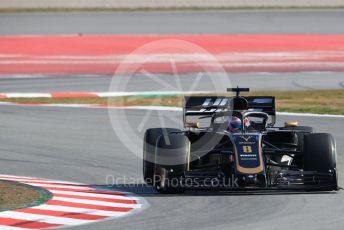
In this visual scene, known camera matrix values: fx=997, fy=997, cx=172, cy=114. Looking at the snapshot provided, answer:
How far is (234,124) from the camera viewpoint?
50.8 ft

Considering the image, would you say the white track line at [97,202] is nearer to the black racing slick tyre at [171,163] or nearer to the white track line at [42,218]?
the black racing slick tyre at [171,163]

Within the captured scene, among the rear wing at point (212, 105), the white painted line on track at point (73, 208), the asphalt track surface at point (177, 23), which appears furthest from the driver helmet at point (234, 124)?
the asphalt track surface at point (177, 23)

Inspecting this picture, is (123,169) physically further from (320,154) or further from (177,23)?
(177,23)

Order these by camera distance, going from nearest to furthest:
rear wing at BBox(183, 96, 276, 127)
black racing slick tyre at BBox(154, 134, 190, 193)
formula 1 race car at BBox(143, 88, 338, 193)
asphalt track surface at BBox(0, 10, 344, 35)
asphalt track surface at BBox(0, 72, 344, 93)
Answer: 1. formula 1 race car at BBox(143, 88, 338, 193)
2. black racing slick tyre at BBox(154, 134, 190, 193)
3. rear wing at BBox(183, 96, 276, 127)
4. asphalt track surface at BBox(0, 72, 344, 93)
5. asphalt track surface at BBox(0, 10, 344, 35)

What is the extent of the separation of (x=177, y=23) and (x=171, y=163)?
141 ft

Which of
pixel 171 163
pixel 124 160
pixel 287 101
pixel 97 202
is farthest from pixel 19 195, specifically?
pixel 287 101

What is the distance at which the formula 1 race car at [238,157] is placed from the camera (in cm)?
1438

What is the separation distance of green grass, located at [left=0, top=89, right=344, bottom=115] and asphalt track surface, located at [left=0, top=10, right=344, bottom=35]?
2343 cm

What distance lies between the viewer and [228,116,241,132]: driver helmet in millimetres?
15469

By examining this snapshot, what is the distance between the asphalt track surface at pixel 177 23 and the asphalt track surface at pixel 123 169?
27.7 metres

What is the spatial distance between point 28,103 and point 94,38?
72.4 feet

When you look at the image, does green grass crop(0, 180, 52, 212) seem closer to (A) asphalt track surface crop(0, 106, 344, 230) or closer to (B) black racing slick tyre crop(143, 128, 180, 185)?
(A) asphalt track surface crop(0, 106, 344, 230)

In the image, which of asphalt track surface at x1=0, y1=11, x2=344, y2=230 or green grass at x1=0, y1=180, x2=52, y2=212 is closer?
asphalt track surface at x1=0, y1=11, x2=344, y2=230

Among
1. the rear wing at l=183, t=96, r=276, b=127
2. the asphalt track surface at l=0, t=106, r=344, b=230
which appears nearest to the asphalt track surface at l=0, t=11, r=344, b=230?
the asphalt track surface at l=0, t=106, r=344, b=230
